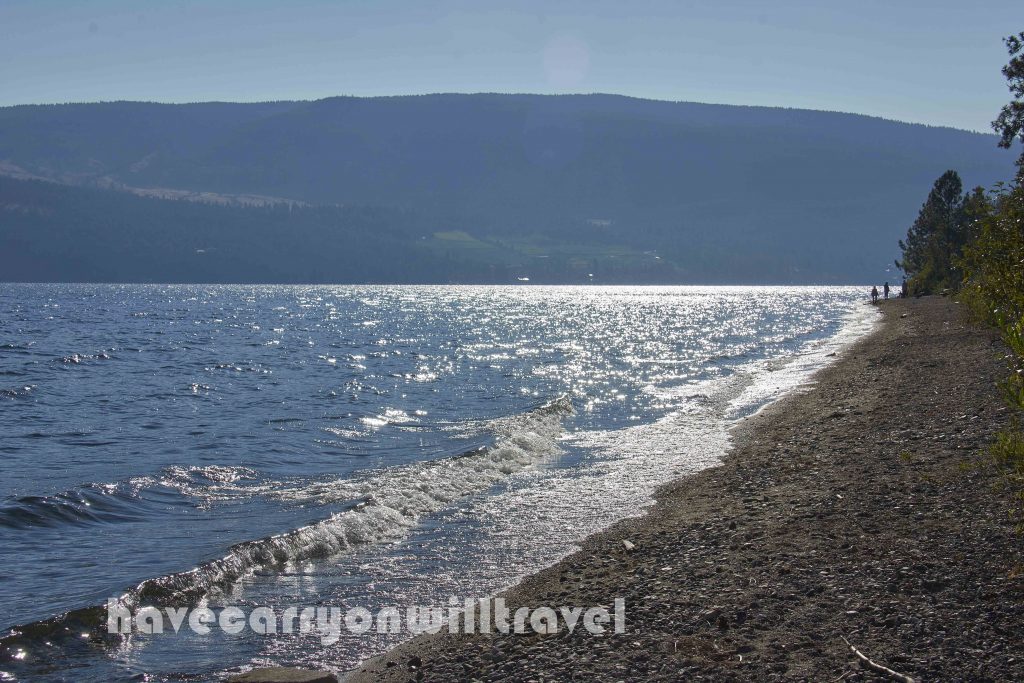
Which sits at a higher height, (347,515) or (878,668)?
(878,668)

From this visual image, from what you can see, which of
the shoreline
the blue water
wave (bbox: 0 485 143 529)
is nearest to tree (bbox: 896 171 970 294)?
the blue water

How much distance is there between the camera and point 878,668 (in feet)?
24.4

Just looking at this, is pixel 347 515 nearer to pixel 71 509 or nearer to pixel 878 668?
pixel 71 509

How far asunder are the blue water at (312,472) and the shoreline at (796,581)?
4.27 ft

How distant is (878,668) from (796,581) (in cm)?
235

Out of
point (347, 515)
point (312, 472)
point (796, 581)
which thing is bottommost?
point (312, 472)

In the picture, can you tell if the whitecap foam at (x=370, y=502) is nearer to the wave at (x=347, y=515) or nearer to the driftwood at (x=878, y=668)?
the wave at (x=347, y=515)

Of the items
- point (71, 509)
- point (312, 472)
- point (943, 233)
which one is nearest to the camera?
point (71, 509)

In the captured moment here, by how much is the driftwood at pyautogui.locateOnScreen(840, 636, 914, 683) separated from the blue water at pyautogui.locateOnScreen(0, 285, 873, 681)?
520 centimetres

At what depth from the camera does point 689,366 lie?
47469 mm

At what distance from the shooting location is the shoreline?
7961 mm

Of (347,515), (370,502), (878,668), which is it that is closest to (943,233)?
(370,502)

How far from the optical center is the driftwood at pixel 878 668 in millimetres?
7160

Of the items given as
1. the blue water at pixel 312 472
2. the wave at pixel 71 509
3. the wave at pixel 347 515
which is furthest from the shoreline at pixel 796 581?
the wave at pixel 71 509
